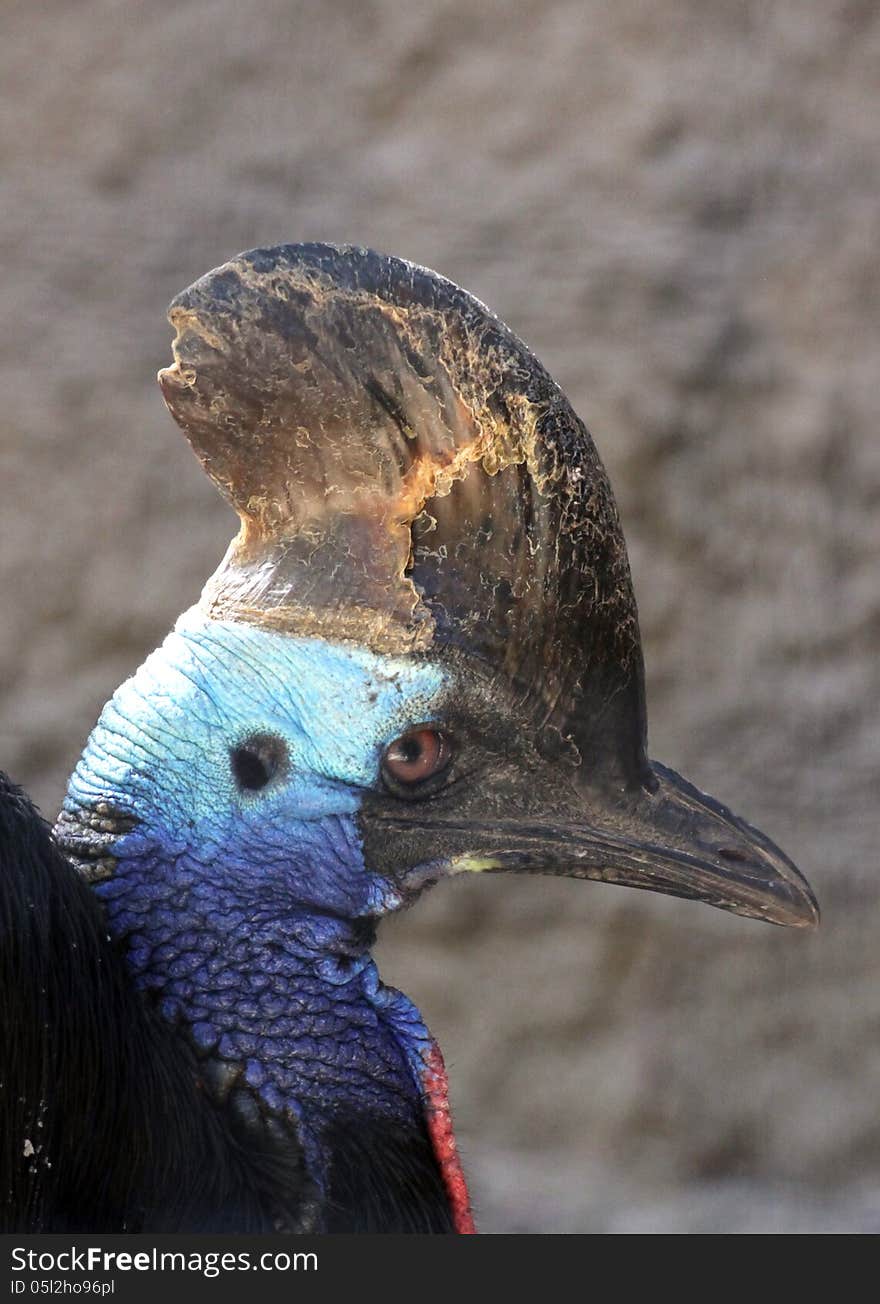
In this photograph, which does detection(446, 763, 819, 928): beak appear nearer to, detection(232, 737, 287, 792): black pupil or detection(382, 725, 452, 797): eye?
detection(382, 725, 452, 797): eye

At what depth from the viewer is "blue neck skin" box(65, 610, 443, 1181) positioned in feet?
4.93

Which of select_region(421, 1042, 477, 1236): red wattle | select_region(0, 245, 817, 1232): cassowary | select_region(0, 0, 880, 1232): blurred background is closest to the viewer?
select_region(0, 245, 817, 1232): cassowary

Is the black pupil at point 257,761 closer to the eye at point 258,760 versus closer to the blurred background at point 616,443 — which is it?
the eye at point 258,760

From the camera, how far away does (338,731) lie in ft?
5.06

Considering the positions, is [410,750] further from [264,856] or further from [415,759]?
[264,856]

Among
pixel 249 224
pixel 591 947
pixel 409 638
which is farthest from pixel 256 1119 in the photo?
pixel 249 224

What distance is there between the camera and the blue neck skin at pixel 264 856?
4.93 feet

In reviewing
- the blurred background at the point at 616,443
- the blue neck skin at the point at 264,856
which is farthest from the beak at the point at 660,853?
the blurred background at the point at 616,443

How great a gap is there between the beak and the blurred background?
4.98 feet

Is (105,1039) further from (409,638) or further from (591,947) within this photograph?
(591,947)

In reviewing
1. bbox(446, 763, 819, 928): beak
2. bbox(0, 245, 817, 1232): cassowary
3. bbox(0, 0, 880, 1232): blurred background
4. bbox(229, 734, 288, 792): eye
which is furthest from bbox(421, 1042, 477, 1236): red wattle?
bbox(0, 0, 880, 1232): blurred background

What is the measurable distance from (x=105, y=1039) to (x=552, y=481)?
558mm

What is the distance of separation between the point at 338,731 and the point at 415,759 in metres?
0.07

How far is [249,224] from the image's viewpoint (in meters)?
3.16
